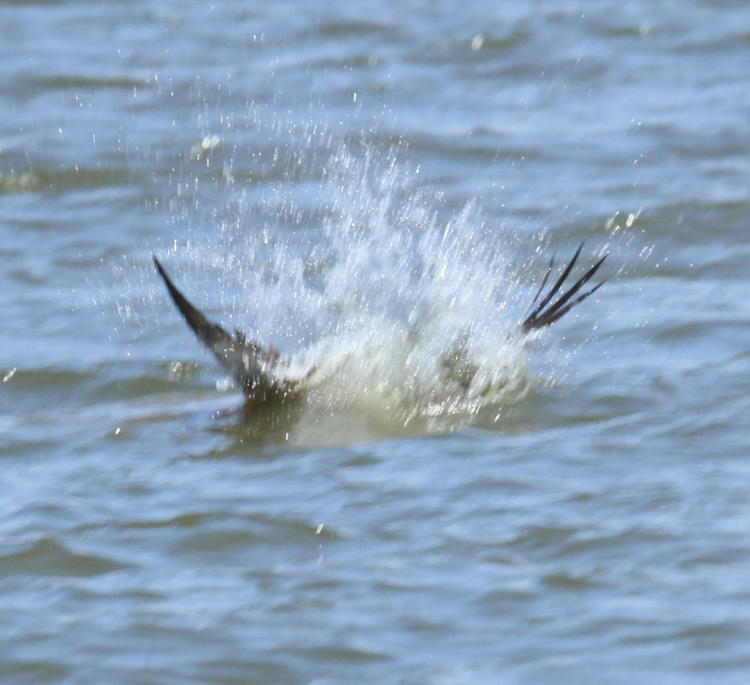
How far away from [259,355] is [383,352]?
0.52 m

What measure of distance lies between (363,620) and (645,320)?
2712mm

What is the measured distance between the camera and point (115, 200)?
837cm

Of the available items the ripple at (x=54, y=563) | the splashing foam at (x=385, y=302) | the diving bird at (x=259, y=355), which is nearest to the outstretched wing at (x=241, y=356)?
the diving bird at (x=259, y=355)

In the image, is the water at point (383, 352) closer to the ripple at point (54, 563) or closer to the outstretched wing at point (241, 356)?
the ripple at point (54, 563)

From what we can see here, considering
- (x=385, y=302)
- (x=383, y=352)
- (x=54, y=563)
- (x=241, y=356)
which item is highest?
(x=385, y=302)

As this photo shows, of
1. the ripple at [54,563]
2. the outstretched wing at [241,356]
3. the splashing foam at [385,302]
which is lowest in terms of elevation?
the ripple at [54,563]

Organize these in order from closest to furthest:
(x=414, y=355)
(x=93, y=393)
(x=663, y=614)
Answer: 1. (x=663, y=614)
2. (x=414, y=355)
3. (x=93, y=393)

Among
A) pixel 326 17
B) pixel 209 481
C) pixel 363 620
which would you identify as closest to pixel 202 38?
pixel 326 17

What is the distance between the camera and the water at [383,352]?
3.93 m

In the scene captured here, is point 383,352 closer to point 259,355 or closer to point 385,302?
point 259,355

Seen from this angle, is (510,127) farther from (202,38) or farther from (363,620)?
(363,620)

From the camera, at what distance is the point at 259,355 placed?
201 inches

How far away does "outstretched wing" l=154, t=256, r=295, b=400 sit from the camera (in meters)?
4.82

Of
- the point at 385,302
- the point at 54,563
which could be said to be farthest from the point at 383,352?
the point at 54,563
